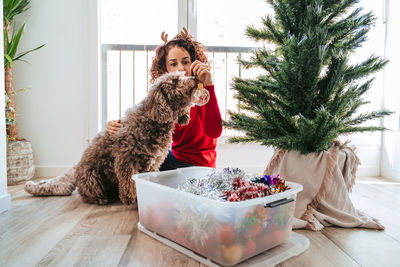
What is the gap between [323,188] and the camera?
1.16 m

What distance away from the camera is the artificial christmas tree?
3.60 feet

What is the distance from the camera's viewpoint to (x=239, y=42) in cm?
265

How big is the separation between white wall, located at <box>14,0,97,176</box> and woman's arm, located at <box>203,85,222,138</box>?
1303mm

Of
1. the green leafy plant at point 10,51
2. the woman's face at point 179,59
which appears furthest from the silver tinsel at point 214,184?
the green leafy plant at point 10,51

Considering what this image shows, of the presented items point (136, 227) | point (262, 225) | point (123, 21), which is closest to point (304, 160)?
point (262, 225)

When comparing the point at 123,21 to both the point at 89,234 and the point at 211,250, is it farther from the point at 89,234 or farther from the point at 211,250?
the point at 211,250

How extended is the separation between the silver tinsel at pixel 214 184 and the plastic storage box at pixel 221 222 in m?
0.07

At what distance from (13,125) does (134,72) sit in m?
1.19

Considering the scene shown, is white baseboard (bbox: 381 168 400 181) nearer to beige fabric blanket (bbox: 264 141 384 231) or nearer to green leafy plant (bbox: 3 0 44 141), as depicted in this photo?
beige fabric blanket (bbox: 264 141 384 231)

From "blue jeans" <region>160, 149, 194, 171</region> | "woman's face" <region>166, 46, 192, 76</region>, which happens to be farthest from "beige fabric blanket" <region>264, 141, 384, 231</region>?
"woman's face" <region>166, 46, 192, 76</region>

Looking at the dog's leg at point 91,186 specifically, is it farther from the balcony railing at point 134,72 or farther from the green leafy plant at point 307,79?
the balcony railing at point 134,72

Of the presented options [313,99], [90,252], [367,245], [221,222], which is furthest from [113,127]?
[367,245]

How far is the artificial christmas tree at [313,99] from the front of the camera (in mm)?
1097

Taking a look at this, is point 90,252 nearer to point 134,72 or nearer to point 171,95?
point 171,95
